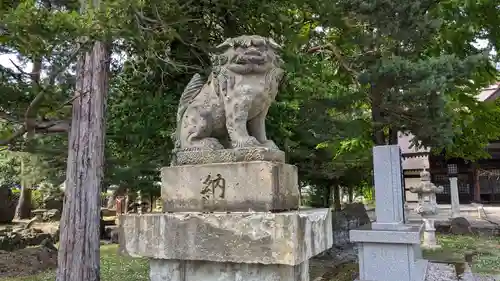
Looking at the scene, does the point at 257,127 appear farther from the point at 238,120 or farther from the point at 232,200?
the point at 232,200

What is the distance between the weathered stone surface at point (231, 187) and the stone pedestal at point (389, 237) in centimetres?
406

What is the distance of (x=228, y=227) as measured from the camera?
241 cm

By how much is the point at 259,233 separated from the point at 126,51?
4.76 meters

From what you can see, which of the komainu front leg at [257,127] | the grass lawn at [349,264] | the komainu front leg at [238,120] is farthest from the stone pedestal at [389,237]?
the komainu front leg at [238,120]

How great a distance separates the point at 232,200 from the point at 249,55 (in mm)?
1047

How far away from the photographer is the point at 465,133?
436 inches

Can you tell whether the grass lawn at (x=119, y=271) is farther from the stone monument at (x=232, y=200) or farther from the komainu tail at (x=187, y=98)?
the stone monument at (x=232, y=200)

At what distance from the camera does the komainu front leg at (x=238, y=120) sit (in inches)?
106

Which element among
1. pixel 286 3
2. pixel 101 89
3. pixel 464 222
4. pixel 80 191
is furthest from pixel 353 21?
pixel 464 222

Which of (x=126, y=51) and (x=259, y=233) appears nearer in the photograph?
(x=259, y=233)

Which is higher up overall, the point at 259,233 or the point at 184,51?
the point at 184,51

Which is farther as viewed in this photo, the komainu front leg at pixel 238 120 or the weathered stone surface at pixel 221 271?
the komainu front leg at pixel 238 120

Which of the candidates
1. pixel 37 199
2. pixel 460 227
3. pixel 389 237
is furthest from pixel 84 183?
pixel 37 199

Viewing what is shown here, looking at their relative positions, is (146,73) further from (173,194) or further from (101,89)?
(173,194)
